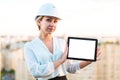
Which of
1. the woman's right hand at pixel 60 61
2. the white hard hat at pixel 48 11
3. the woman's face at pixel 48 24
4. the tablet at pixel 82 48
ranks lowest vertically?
the woman's right hand at pixel 60 61

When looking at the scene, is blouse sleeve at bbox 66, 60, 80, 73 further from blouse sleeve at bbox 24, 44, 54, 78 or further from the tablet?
blouse sleeve at bbox 24, 44, 54, 78

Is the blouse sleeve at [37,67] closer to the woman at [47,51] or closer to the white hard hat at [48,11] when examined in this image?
the woman at [47,51]

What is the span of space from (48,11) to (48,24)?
6 centimetres

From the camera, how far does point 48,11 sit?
1.48 m

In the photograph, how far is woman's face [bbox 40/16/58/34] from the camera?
4.82 ft

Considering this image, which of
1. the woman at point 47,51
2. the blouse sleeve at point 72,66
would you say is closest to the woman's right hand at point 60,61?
the woman at point 47,51

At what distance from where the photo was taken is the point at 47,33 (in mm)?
1503

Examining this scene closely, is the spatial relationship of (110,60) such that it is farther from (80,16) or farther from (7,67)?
(80,16)

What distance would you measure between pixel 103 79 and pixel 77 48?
10.9 metres

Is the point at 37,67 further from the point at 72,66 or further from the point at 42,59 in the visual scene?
the point at 72,66

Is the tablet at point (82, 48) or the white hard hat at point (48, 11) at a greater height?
the white hard hat at point (48, 11)

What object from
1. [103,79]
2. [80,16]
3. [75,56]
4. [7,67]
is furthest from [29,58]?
[103,79]

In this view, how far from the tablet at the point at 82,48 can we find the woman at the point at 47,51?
0.03 m

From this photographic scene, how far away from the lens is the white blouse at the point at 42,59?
1429mm
